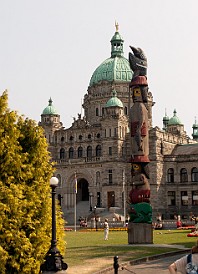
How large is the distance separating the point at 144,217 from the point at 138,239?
5.53 feet

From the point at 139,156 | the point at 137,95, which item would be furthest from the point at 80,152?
the point at 139,156

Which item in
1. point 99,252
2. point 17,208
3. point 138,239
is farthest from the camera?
point 138,239

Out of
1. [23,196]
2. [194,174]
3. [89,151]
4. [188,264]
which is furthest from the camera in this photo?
[89,151]

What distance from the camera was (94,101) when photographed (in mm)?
98938

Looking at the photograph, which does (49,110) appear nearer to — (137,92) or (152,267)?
(137,92)

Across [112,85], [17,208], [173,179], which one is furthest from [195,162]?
[17,208]

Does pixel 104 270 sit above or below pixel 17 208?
below

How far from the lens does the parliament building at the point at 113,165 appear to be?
83.6 m

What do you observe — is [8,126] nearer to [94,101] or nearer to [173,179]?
[173,179]

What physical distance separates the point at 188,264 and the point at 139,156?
27.7 metres

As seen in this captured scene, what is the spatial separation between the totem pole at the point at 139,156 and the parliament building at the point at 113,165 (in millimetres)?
38724

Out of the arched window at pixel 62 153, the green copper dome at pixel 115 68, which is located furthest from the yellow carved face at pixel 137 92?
the green copper dome at pixel 115 68

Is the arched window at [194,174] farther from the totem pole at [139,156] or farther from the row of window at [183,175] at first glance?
the totem pole at [139,156]

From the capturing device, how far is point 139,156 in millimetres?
37562
